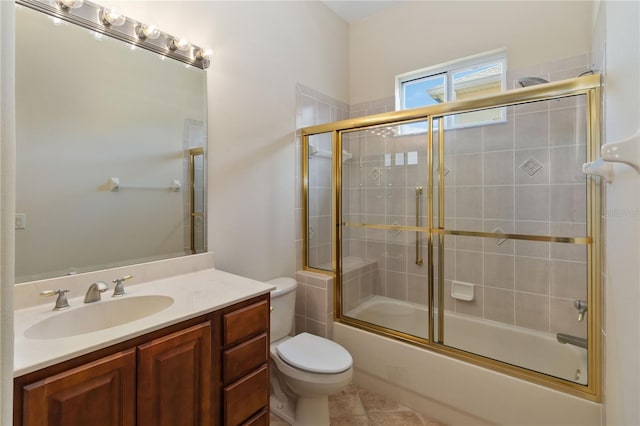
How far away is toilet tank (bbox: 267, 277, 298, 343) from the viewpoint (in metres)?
1.82

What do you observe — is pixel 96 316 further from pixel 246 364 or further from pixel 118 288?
pixel 246 364

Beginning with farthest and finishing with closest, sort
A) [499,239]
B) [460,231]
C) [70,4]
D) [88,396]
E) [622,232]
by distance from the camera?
[499,239] → [460,231] → [70,4] → [622,232] → [88,396]

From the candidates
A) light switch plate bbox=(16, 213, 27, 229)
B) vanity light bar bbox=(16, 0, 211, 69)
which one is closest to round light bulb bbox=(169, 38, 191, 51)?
vanity light bar bbox=(16, 0, 211, 69)

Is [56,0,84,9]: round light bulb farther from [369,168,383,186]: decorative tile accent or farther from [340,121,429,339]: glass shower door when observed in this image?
[369,168,383,186]: decorative tile accent

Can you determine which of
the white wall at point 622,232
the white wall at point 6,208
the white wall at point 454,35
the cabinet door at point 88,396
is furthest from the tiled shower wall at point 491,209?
the white wall at point 6,208

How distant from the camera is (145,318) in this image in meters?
0.99

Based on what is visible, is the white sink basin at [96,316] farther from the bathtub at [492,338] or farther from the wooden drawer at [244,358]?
the bathtub at [492,338]

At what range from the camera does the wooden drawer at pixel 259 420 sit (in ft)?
4.15

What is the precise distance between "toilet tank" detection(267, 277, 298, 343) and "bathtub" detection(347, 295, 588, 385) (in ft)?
1.82

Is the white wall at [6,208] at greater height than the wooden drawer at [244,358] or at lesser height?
greater

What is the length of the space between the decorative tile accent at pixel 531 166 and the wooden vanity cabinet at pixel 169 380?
1909mm

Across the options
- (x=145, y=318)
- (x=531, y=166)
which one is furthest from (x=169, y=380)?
(x=531, y=166)

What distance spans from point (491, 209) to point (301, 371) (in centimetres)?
174

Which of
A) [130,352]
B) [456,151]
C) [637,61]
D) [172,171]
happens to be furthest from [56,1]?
[456,151]
